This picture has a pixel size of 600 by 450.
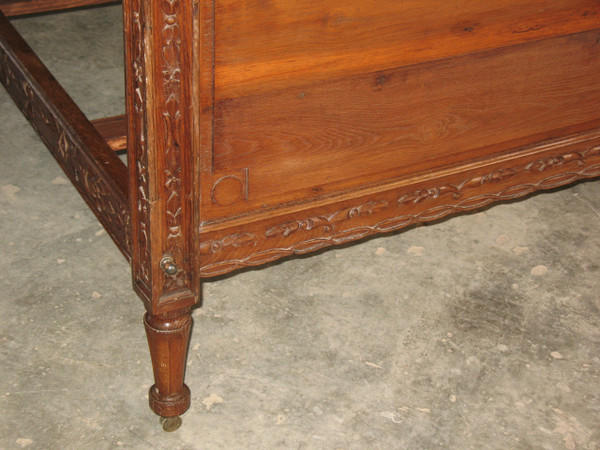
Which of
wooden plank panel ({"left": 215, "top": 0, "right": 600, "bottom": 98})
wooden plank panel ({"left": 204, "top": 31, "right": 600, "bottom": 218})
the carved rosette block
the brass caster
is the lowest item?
the brass caster

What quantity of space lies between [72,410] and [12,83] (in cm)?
95

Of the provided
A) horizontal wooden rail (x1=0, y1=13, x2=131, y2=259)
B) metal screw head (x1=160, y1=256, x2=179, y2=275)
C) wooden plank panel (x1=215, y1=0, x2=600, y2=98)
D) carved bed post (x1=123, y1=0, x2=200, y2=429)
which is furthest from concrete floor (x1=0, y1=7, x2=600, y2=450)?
wooden plank panel (x1=215, y1=0, x2=600, y2=98)

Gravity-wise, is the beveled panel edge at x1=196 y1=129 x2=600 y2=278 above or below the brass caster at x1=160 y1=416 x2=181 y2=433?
above

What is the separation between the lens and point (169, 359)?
1615 millimetres

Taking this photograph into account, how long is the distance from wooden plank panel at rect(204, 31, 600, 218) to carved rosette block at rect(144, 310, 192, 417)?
239 mm

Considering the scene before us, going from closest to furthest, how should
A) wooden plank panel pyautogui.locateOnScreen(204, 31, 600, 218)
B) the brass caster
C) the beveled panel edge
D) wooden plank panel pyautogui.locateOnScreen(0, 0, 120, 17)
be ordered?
wooden plank panel pyautogui.locateOnScreen(204, 31, 600, 218)
the beveled panel edge
the brass caster
wooden plank panel pyautogui.locateOnScreen(0, 0, 120, 17)

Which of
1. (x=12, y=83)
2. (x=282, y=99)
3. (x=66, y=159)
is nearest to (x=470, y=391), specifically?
(x=282, y=99)

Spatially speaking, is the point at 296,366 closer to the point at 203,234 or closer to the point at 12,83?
the point at 203,234

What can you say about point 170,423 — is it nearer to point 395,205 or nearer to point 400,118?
point 395,205

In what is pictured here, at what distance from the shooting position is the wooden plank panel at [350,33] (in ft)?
4.30

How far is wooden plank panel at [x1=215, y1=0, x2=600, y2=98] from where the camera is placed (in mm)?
1311

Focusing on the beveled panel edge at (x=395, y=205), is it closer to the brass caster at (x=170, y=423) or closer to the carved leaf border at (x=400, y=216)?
the carved leaf border at (x=400, y=216)

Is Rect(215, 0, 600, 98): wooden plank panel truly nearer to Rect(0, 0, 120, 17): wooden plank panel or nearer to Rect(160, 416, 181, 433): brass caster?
Result: Rect(160, 416, 181, 433): brass caster

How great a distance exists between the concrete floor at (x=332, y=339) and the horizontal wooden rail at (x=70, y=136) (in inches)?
11.6
